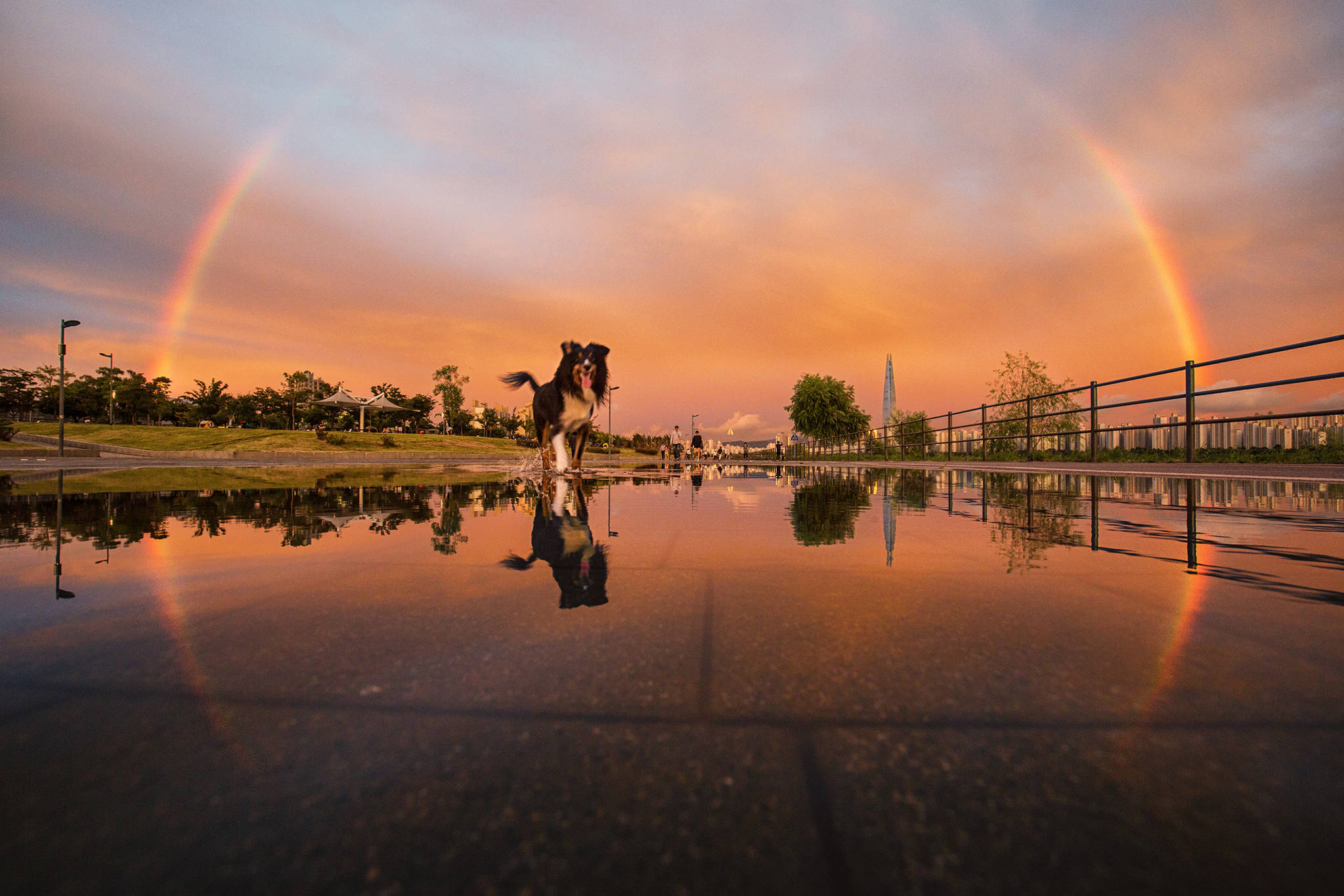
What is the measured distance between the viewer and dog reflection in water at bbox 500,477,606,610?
200 cm

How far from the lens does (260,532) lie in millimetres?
3424

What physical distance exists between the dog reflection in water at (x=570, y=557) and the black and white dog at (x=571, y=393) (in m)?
3.36

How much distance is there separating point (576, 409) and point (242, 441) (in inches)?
1361

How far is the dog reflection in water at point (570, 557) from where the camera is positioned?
6.56ft

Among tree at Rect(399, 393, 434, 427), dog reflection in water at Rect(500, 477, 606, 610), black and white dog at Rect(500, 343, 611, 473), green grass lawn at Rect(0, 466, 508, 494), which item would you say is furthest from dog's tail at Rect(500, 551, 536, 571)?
tree at Rect(399, 393, 434, 427)

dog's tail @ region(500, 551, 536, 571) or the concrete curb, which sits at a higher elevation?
the concrete curb

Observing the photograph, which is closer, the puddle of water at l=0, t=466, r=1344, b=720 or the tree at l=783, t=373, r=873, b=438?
the puddle of water at l=0, t=466, r=1344, b=720

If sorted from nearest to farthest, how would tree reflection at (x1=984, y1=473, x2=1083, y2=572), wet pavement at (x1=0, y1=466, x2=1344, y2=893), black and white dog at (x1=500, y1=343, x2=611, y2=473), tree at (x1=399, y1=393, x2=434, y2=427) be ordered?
wet pavement at (x1=0, y1=466, x2=1344, y2=893) → tree reflection at (x1=984, y1=473, x2=1083, y2=572) → black and white dog at (x1=500, y1=343, x2=611, y2=473) → tree at (x1=399, y1=393, x2=434, y2=427)

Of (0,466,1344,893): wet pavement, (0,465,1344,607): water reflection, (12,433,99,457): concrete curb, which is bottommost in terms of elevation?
(0,466,1344,893): wet pavement

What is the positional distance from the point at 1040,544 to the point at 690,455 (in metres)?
28.6

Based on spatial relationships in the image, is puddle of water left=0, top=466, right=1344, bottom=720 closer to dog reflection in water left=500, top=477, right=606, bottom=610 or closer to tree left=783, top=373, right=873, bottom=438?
dog reflection in water left=500, top=477, right=606, bottom=610

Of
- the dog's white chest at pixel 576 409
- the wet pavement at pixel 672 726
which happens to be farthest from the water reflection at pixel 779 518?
the dog's white chest at pixel 576 409

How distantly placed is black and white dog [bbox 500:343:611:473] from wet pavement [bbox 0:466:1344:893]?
529 cm

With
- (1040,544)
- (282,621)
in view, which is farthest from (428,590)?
(1040,544)
